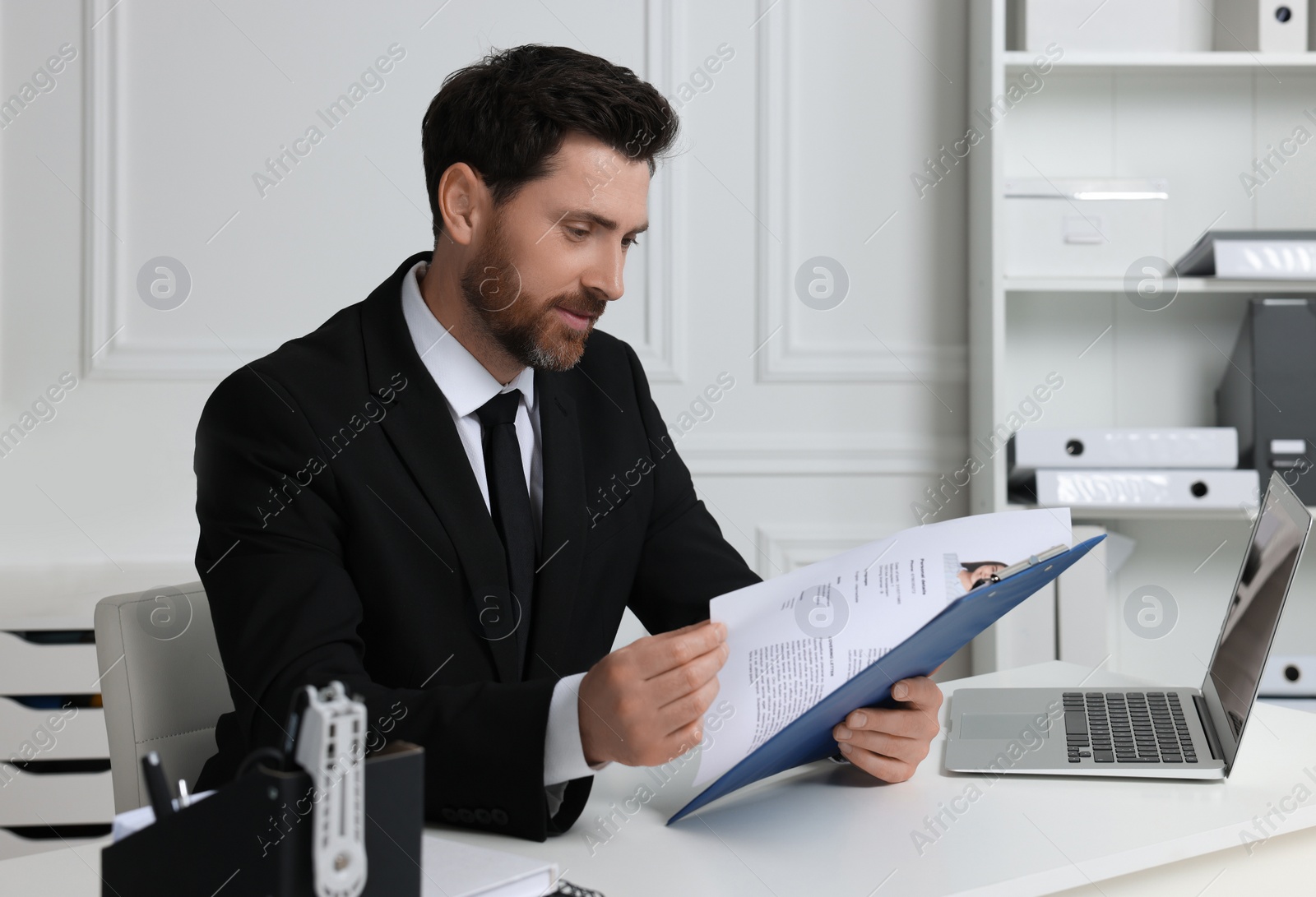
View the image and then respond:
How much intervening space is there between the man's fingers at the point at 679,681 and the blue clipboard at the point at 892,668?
0.07m

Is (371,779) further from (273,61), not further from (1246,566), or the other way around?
(273,61)

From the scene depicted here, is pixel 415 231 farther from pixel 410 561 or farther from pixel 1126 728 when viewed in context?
pixel 1126 728

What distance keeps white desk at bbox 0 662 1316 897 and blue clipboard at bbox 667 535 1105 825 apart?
4 cm

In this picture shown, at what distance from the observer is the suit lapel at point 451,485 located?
1.17 m

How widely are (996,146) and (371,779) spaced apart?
2067mm

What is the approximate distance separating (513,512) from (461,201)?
41 cm

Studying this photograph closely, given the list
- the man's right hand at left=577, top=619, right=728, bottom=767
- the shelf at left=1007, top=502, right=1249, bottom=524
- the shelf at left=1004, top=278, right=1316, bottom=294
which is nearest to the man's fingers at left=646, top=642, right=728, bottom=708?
the man's right hand at left=577, top=619, right=728, bottom=767

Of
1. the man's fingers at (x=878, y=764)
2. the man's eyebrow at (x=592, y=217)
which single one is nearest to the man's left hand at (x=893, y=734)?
the man's fingers at (x=878, y=764)

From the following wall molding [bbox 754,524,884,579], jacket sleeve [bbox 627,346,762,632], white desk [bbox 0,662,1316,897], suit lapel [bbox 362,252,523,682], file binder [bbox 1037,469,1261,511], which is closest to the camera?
white desk [bbox 0,662,1316,897]

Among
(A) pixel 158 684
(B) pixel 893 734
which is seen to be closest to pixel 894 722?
(B) pixel 893 734

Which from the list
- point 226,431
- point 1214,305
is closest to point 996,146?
point 1214,305

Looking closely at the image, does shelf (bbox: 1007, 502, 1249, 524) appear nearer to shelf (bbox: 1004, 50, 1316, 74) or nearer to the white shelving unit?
the white shelving unit

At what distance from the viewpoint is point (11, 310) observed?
2.41 meters

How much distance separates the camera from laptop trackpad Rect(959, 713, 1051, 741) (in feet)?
3.59
